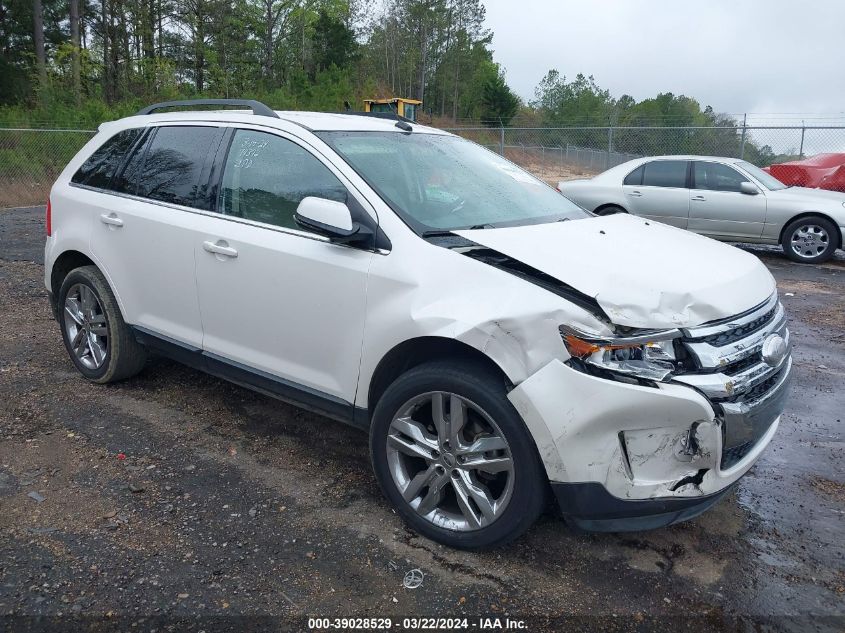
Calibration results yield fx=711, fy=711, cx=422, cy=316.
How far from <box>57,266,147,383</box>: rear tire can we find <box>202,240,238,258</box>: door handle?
1.13m

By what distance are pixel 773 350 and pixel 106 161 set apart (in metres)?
4.10

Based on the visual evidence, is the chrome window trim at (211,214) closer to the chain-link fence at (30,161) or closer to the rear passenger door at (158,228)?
the rear passenger door at (158,228)

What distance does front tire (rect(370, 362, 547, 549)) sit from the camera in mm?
2713

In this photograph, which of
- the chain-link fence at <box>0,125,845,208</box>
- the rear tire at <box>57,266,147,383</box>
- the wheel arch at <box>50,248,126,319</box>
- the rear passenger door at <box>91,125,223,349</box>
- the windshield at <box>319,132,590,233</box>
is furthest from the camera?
the chain-link fence at <box>0,125,845,208</box>

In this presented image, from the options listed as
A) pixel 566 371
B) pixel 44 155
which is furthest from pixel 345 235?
pixel 44 155

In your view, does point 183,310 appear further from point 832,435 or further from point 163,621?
point 832,435

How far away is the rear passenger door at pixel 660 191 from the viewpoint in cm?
1121

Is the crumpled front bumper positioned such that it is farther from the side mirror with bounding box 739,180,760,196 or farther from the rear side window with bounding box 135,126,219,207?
the side mirror with bounding box 739,180,760,196

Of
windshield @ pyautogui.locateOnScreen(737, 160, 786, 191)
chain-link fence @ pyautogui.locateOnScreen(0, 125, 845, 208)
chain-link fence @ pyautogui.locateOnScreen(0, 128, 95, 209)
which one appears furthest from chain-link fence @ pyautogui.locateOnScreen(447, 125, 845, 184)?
chain-link fence @ pyautogui.locateOnScreen(0, 128, 95, 209)

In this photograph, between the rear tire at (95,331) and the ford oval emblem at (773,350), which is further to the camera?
the rear tire at (95,331)

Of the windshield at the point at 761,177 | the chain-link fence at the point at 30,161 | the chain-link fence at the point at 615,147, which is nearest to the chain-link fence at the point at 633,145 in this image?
the chain-link fence at the point at 615,147

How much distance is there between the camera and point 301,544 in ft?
9.89

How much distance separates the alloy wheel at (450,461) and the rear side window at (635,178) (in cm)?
955

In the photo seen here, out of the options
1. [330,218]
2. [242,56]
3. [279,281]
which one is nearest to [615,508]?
[330,218]
